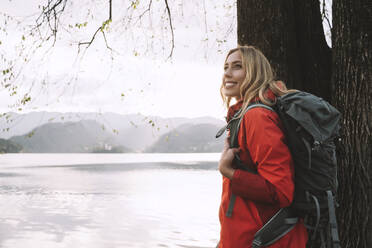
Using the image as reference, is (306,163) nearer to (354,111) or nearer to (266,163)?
(266,163)

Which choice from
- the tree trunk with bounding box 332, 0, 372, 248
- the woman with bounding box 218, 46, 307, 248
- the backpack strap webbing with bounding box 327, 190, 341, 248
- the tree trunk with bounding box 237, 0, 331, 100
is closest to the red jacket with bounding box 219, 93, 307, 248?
the woman with bounding box 218, 46, 307, 248

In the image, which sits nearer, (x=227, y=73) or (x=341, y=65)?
(x=227, y=73)

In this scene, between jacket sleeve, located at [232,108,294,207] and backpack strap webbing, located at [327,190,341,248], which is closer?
jacket sleeve, located at [232,108,294,207]

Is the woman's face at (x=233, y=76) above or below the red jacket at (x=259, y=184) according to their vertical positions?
above

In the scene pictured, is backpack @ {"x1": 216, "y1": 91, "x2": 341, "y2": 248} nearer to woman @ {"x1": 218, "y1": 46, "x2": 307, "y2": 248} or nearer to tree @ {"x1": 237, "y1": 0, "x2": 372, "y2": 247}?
woman @ {"x1": 218, "y1": 46, "x2": 307, "y2": 248}

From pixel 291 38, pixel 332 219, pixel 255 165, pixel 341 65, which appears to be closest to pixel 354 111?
pixel 341 65

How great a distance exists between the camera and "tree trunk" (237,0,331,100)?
3.83 meters

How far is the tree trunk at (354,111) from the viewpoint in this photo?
11.3ft

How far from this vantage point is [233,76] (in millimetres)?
2301

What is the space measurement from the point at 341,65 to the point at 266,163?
2.19 metres

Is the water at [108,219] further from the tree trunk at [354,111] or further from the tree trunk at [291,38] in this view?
the tree trunk at [354,111]

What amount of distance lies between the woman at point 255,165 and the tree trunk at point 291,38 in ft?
5.41

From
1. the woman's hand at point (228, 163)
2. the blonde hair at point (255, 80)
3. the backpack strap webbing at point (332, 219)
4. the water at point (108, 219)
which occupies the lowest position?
the water at point (108, 219)

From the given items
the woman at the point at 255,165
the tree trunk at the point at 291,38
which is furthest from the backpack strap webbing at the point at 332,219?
the tree trunk at the point at 291,38
